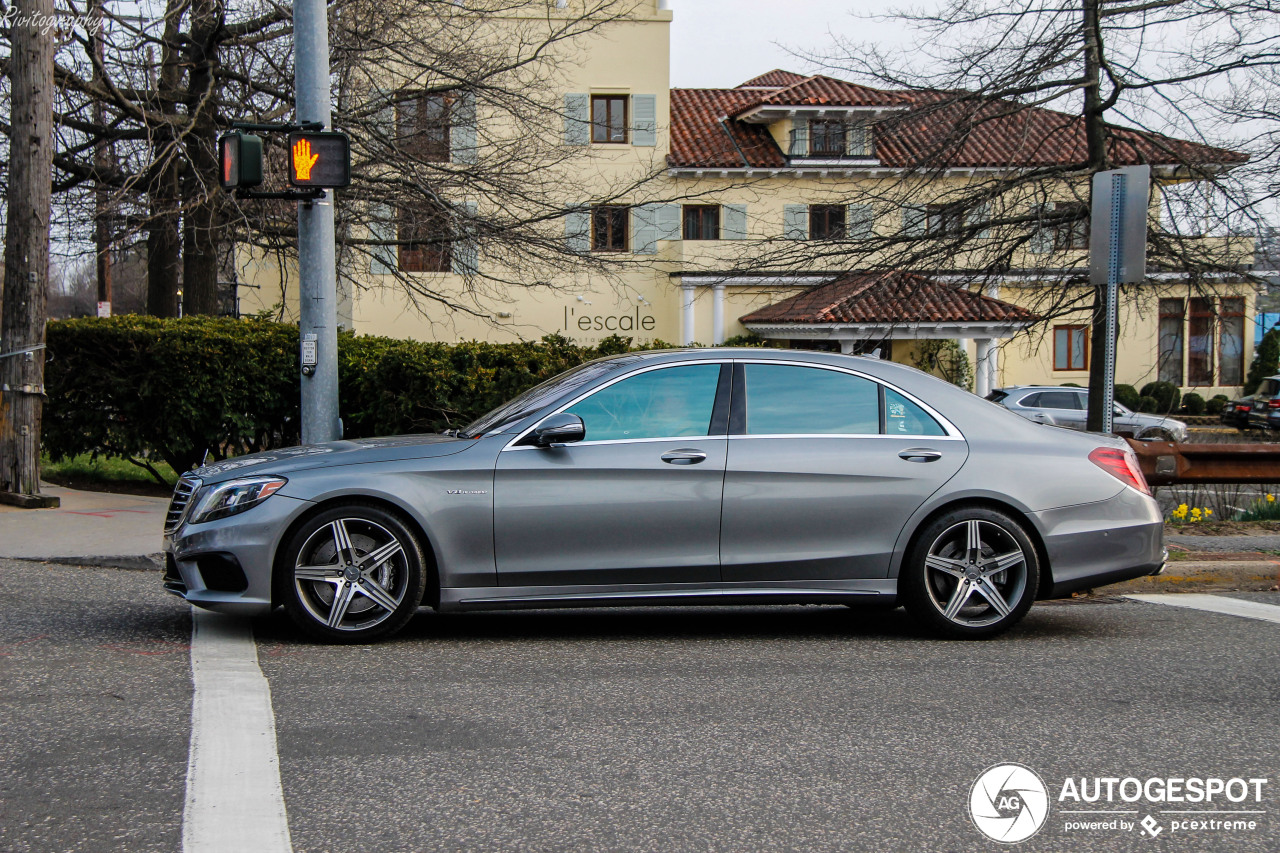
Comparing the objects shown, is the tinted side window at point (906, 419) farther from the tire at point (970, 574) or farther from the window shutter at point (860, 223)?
the window shutter at point (860, 223)

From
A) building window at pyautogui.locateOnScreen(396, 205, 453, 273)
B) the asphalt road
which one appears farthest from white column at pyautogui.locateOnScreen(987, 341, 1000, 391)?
the asphalt road

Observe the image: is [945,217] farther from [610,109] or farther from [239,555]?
[610,109]

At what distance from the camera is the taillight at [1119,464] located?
6.58 meters

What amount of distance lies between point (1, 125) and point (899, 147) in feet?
36.2

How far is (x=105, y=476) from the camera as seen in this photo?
13.6 meters

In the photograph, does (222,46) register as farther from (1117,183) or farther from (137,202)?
(1117,183)

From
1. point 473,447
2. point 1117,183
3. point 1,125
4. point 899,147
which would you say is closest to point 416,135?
point 1,125

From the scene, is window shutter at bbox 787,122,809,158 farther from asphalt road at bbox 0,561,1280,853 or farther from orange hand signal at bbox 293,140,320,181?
asphalt road at bbox 0,561,1280,853

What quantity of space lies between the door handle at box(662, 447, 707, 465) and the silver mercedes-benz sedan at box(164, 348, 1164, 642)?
0.04 feet

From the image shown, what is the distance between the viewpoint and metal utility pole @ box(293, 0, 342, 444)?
9.22 metres

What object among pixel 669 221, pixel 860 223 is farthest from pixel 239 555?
pixel 669 221

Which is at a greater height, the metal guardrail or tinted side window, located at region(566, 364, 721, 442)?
tinted side window, located at region(566, 364, 721, 442)

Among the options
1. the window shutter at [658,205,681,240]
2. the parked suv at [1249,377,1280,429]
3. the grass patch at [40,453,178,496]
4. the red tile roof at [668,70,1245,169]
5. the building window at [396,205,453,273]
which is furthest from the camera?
the window shutter at [658,205,681,240]

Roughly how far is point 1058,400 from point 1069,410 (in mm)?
386
